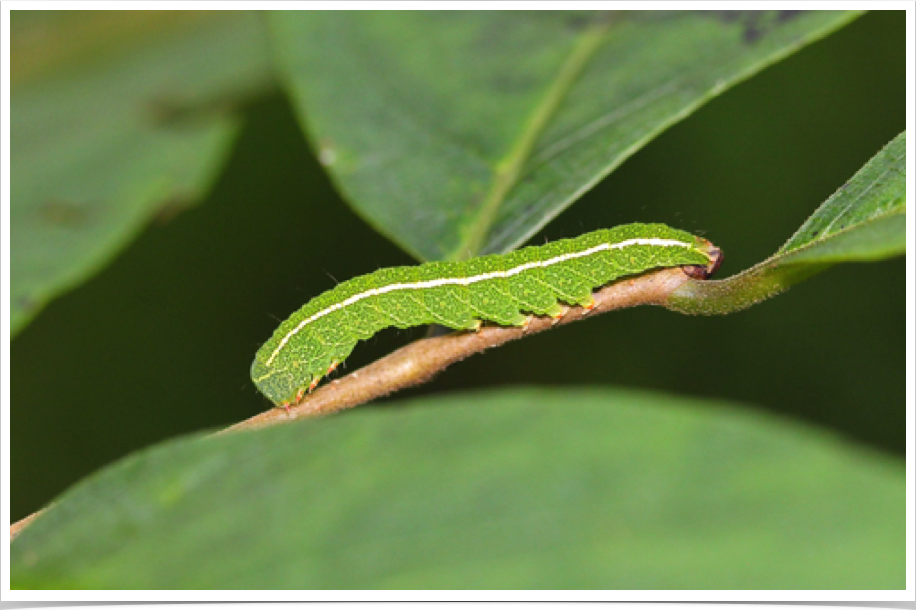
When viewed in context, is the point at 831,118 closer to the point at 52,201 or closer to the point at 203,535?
the point at 52,201

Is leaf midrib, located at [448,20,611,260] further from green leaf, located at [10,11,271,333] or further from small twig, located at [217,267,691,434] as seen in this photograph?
green leaf, located at [10,11,271,333]

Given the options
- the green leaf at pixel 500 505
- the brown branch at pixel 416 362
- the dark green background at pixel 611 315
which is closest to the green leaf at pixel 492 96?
the brown branch at pixel 416 362

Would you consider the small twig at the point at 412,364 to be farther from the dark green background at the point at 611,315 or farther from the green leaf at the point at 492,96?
the dark green background at the point at 611,315

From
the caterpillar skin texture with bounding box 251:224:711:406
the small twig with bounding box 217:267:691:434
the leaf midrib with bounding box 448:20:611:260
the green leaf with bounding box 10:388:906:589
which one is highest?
the leaf midrib with bounding box 448:20:611:260

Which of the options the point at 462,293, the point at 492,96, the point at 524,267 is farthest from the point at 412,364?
the point at 492,96

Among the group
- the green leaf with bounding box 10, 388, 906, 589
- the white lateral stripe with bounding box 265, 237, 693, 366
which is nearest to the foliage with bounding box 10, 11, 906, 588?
the green leaf with bounding box 10, 388, 906, 589

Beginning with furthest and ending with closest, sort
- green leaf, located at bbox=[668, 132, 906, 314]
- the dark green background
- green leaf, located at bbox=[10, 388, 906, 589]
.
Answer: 1. the dark green background
2. green leaf, located at bbox=[668, 132, 906, 314]
3. green leaf, located at bbox=[10, 388, 906, 589]

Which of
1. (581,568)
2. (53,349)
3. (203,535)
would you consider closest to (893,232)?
(581,568)
